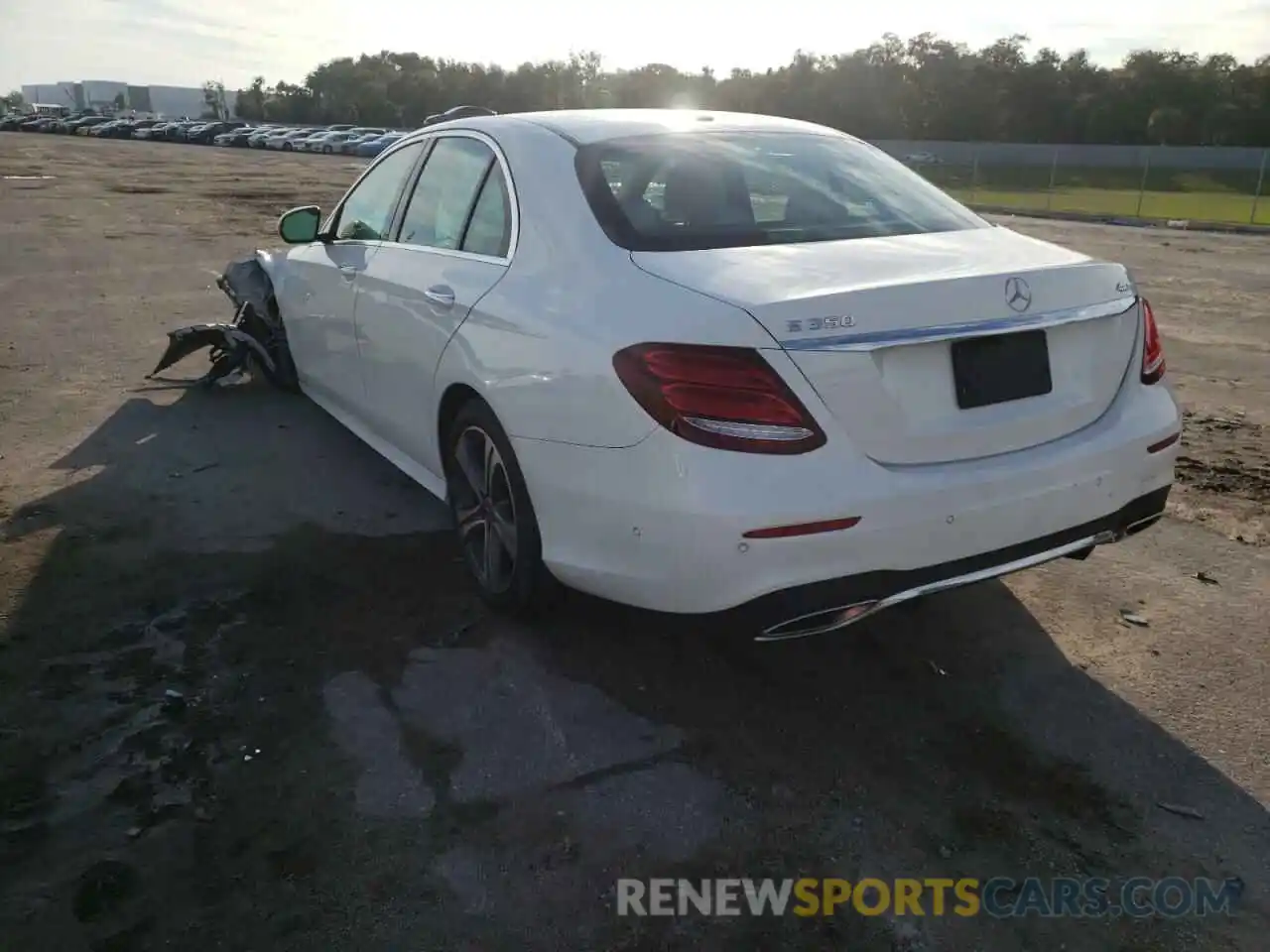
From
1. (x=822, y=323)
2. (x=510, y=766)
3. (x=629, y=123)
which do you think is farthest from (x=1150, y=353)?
(x=510, y=766)

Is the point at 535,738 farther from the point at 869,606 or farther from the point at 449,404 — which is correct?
the point at 449,404

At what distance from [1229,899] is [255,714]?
8.67 ft

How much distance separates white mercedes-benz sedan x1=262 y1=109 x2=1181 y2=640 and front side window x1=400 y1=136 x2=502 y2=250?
26 millimetres

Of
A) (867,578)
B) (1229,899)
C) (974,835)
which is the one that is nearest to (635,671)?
(867,578)

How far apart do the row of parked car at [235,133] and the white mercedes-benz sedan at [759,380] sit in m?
51.3

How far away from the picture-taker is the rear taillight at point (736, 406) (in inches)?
101

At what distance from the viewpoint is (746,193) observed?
3.47m

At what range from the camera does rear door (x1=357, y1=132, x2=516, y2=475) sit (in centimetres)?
362

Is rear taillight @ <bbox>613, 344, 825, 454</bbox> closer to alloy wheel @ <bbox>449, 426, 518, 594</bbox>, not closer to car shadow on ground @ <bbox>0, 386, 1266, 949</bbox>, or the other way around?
car shadow on ground @ <bbox>0, 386, 1266, 949</bbox>

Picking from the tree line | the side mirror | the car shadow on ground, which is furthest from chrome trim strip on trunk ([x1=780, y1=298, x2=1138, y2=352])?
the tree line

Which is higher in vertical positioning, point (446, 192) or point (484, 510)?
point (446, 192)

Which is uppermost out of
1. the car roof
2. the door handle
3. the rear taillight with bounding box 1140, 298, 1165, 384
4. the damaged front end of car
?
the car roof

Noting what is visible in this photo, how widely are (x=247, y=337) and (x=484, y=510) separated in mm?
3781

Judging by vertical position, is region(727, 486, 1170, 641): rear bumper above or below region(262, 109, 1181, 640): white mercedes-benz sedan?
below
